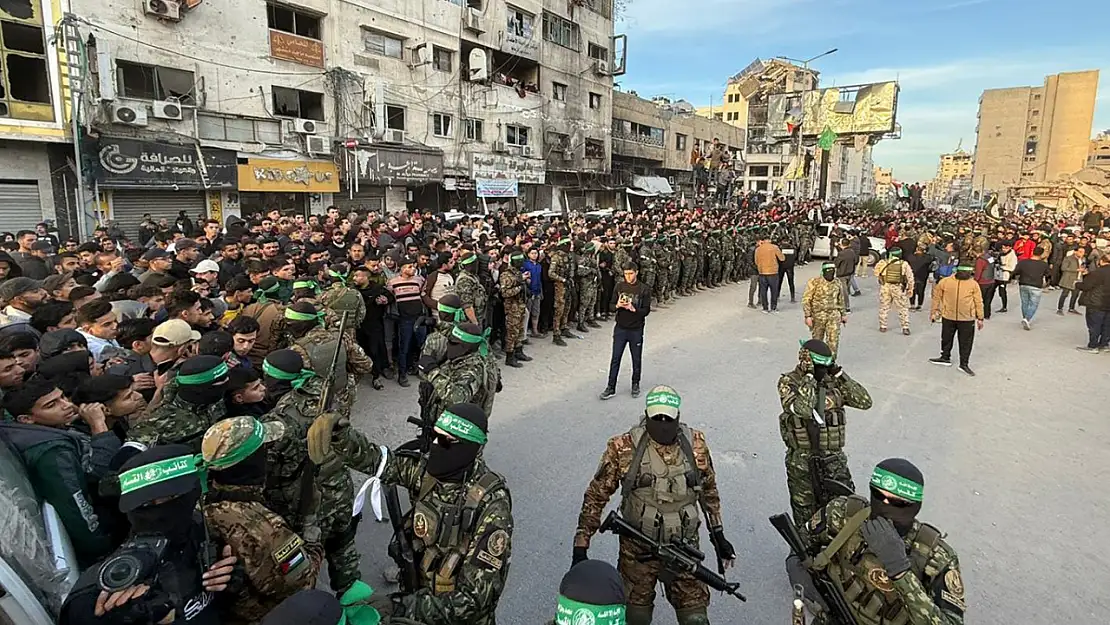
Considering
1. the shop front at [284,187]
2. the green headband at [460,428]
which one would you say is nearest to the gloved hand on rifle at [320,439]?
the green headband at [460,428]

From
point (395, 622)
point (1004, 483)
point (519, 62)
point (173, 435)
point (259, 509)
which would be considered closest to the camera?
point (395, 622)

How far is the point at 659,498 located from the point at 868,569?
1.03m

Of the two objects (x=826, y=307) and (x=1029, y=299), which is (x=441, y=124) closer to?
(x=826, y=307)

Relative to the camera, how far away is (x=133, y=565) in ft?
5.98

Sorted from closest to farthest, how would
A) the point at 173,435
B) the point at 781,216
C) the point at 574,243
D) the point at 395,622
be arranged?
1. the point at 395,622
2. the point at 173,435
3. the point at 574,243
4. the point at 781,216

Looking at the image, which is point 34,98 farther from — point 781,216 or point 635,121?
point 635,121

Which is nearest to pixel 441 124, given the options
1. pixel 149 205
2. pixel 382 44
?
pixel 382 44

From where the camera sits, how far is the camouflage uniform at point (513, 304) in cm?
869

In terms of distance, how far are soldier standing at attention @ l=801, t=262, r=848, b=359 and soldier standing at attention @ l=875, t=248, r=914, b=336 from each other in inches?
135

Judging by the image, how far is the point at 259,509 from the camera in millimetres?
2348

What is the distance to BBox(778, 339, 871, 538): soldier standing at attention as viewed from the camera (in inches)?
155

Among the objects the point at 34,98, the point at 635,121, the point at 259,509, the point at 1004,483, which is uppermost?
the point at 635,121

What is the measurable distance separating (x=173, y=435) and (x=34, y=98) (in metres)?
17.2

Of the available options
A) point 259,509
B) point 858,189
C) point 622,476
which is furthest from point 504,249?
point 858,189
